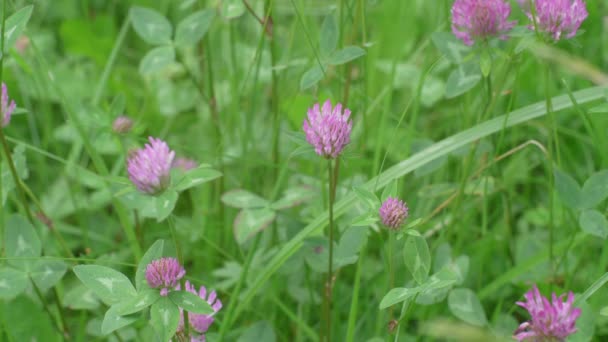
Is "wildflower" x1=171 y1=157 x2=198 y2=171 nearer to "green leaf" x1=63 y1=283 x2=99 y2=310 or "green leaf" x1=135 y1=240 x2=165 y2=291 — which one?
"green leaf" x1=63 y1=283 x2=99 y2=310

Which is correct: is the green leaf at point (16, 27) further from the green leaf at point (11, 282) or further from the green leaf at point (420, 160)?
the green leaf at point (420, 160)

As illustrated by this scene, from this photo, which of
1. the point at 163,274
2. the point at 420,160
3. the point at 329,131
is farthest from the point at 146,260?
the point at 420,160

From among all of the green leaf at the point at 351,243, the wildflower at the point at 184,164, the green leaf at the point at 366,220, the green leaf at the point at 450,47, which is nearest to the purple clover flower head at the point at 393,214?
the green leaf at the point at 366,220

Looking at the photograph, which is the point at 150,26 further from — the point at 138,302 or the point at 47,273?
the point at 138,302

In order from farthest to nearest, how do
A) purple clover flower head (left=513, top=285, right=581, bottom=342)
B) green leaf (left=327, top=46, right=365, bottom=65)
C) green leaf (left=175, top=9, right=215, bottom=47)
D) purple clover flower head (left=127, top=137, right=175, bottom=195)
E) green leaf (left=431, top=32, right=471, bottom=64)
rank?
green leaf (left=175, top=9, right=215, bottom=47), green leaf (left=431, top=32, right=471, bottom=64), green leaf (left=327, top=46, right=365, bottom=65), purple clover flower head (left=127, top=137, right=175, bottom=195), purple clover flower head (left=513, top=285, right=581, bottom=342)

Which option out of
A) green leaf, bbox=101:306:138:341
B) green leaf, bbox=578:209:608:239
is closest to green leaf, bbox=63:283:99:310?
green leaf, bbox=101:306:138:341
